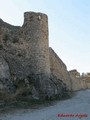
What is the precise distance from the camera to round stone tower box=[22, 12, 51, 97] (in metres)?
21.4

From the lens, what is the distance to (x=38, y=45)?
21797mm

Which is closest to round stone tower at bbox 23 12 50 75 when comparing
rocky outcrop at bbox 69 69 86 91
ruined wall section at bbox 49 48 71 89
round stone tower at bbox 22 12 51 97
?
round stone tower at bbox 22 12 51 97

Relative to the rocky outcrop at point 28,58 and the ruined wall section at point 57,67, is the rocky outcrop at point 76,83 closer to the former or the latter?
the ruined wall section at point 57,67

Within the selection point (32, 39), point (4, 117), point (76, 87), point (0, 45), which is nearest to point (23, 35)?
point (32, 39)

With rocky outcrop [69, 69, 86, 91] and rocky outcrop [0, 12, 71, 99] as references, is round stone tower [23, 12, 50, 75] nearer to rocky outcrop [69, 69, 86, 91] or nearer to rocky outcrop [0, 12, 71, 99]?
rocky outcrop [0, 12, 71, 99]

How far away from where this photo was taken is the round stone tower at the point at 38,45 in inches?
843

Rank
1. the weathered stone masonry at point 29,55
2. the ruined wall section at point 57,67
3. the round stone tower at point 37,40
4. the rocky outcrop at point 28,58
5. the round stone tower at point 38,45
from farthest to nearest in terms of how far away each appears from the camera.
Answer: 1. the ruined wall section at point 57,67
2. the round stone tower at point 37,40
3. the round stone tower at point 38,45
4. the weathered stone masonry at point 29,55
5. the rocky outcrop at point 28,58

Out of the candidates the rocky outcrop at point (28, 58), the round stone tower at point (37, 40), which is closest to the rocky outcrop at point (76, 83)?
the rocky outcrop at point (28, 58)

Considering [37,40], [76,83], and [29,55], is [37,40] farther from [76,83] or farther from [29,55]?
[76,83]

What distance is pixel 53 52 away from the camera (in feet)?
89.6

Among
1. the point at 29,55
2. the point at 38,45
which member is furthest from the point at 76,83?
the point at 29,55

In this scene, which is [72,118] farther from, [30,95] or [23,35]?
[23,35]

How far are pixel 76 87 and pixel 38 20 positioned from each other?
1475 centimetres

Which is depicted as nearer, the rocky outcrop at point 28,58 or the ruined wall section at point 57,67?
the rocky outcrop at point 28,58
